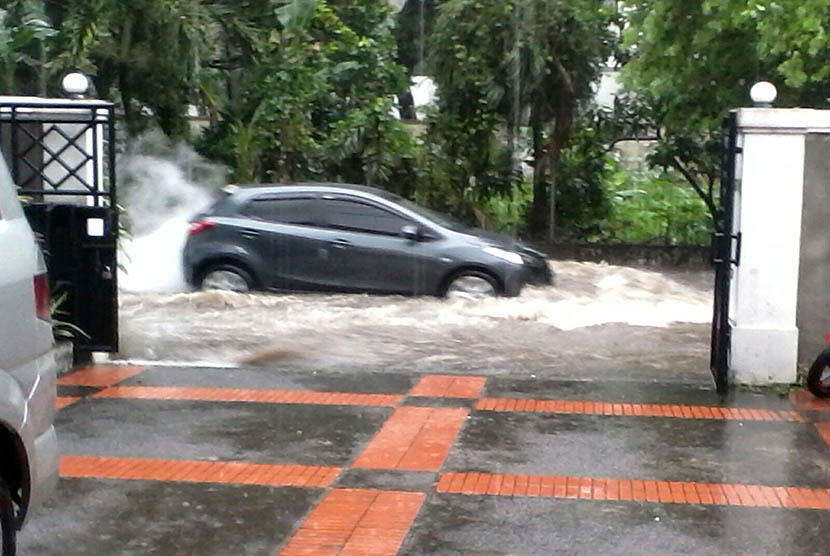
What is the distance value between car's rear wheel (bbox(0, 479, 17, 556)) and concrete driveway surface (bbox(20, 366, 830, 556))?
0.97m

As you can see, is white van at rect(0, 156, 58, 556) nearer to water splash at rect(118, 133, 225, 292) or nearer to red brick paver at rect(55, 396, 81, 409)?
red brick paver at rect(55, 396, 81, 409)

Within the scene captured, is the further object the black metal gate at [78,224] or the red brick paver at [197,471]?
the black metal gate at [78,224]

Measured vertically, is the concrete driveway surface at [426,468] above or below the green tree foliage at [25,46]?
below

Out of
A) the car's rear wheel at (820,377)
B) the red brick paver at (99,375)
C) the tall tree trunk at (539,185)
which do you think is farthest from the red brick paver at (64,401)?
the tall tree trunk at (539,185)

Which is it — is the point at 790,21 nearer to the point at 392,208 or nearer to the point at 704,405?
the point at 392,208

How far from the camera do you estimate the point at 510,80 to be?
20.5 meters

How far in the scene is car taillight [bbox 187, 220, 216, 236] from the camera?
598 inches

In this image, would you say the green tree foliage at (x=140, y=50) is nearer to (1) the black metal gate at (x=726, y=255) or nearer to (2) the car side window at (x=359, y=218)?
(2) the car side window at (x=359, y=218)

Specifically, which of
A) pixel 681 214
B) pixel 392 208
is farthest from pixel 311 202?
pixel 681 214

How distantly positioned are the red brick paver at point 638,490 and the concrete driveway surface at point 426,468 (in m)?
0.02

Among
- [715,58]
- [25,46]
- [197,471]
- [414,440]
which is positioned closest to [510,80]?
[715,58]

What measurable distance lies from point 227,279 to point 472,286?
3.08 metres

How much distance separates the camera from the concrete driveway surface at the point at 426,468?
5859 millimetres

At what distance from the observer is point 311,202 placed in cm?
1510
